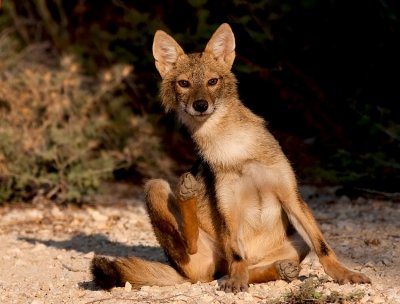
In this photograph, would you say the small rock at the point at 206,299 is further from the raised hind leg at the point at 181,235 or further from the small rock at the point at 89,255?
the small rock at the point at 89,255

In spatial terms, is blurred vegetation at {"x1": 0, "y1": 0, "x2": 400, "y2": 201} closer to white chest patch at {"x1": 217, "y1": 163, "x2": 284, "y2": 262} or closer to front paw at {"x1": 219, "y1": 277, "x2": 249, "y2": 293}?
white chest patch at {"x1": 217, "y1": 163, "x2": 284, "y2": 262}

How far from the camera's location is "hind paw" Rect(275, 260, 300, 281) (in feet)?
16.8

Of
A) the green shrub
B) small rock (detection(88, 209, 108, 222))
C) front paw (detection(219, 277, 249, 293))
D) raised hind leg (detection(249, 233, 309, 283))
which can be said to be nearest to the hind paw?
raised hind leg (detection(249, 233, 309, 283))

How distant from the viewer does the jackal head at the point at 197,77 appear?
5582mm

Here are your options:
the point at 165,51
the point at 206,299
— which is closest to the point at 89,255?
the point at 165,51

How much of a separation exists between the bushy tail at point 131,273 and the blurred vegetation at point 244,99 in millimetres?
3056

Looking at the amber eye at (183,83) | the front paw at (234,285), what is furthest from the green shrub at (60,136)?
the front paw at (234,285)

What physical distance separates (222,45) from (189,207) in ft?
4.73

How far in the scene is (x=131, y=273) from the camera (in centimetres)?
532

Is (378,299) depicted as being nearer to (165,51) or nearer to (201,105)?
(201,105)

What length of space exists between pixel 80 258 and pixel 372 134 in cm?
356

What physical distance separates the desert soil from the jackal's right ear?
161 cm

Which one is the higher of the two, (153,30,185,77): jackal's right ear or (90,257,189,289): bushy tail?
(153,30,185,77): jackal's right ear

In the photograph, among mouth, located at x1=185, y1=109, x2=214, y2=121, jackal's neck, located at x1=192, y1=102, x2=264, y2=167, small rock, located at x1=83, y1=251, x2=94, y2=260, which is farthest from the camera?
small rock, located at x1=83, y1=251, x2=94, y2=260
